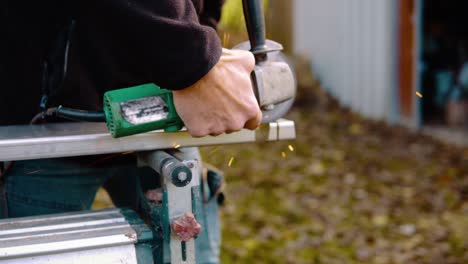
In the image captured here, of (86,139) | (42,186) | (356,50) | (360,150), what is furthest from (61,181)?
(356,50)

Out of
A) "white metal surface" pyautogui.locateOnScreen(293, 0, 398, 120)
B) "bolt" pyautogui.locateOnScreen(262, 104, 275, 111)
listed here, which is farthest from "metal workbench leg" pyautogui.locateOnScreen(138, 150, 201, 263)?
"white metal surface" pyautogui.locateOnScreen(293, 0, 398, 120)

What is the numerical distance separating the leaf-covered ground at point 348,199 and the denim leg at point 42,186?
123 cm

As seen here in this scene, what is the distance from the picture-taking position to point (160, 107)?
1433 millimetres

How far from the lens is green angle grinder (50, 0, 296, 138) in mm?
1387

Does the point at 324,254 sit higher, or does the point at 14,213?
the point at 14,213

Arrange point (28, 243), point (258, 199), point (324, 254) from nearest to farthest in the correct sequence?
point (28, 243)
point (324, 254)
point (258, 199)

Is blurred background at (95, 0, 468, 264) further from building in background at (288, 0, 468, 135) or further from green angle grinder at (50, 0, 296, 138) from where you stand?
green angle grinder at (50, 0, 296, 138)

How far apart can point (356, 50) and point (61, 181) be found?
5.96 metres

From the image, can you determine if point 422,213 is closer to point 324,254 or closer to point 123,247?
point 324,254

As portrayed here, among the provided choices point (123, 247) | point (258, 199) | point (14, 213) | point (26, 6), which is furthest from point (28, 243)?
point (258, 199)

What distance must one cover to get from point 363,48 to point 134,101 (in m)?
6.02

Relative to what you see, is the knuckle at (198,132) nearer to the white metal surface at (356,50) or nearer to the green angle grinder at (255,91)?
the green angle grinder at (255,91)

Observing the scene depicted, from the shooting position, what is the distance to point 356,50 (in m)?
7.32

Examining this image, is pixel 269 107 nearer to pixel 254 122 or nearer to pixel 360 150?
pixel 254 122
